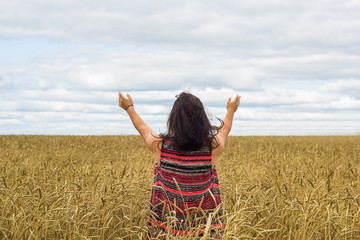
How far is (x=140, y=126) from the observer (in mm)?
3006

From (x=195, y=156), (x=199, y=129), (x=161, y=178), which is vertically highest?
(x=199, y=129)

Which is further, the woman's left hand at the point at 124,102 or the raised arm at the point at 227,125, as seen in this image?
the woman's left hand at the point at 124,102

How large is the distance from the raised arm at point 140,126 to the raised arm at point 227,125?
1.58 ft

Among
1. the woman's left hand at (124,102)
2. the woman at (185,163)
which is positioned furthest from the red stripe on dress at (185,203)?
the woman's left hand at (124,102)

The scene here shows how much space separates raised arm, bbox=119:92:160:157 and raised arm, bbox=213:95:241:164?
481 mm

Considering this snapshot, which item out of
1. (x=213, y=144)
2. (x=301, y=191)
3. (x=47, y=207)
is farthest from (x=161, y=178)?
(x=301, y=191)

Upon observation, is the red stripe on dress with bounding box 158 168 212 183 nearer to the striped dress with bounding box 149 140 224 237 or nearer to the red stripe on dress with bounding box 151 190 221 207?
the striped dress with bounding box 149 140 224 237

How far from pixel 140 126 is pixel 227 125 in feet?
2.48

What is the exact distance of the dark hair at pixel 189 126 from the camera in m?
2.72

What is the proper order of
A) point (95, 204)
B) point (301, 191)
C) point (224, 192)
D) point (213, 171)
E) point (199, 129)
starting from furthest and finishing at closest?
point (301, 191)
point (224, 192)
point (95, 204)
point (213, 171)
point (199, 129)

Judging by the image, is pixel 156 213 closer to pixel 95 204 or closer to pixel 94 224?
pixel 94 224

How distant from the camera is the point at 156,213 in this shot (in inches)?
115

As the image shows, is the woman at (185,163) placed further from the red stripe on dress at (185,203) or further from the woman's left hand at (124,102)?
the woman's left hand at (124,102)

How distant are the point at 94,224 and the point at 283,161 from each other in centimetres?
600
